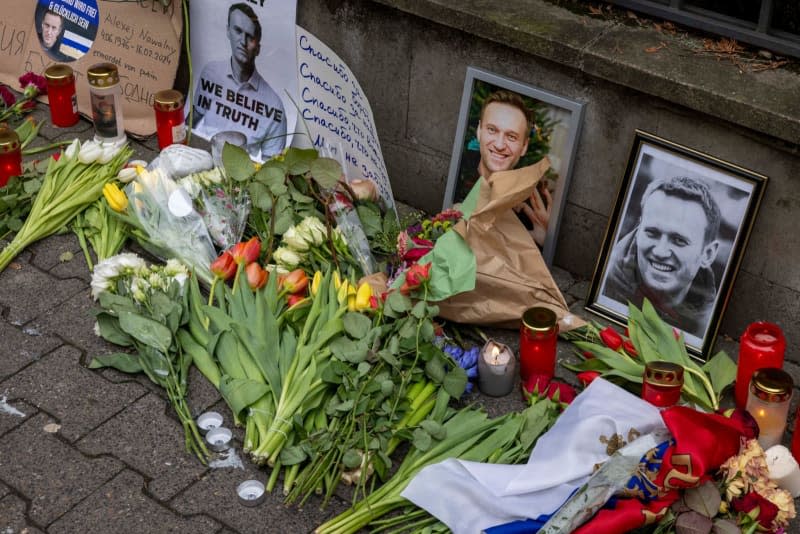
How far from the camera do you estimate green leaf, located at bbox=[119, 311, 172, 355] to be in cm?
360

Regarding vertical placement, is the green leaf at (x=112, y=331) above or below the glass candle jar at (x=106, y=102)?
below

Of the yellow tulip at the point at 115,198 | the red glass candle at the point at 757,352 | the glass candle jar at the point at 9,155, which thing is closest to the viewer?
the red glass candle at the point at 757,352

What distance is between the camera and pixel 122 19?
4988 mm

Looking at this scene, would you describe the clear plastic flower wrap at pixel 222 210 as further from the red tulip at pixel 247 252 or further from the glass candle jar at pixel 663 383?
the glass candle jar at pixel 663 383

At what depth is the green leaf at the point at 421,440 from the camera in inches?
127

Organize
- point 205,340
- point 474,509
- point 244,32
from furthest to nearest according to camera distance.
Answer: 1. point 244,32
2. point 205,340
3. point 474,509

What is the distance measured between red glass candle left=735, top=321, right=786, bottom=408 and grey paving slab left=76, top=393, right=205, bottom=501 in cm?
171

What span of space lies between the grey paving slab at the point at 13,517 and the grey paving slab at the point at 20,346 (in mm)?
594

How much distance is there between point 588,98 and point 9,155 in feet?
7.84

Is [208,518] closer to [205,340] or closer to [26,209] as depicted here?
[205,340]

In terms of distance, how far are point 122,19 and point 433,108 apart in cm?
164

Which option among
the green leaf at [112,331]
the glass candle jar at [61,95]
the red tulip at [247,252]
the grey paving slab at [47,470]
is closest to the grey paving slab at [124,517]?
the grey paving slab at [47,470]

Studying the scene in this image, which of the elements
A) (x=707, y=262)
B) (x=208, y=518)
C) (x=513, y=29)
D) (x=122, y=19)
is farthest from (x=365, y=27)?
(x=208, y=518)

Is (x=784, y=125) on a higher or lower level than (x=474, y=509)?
higher
